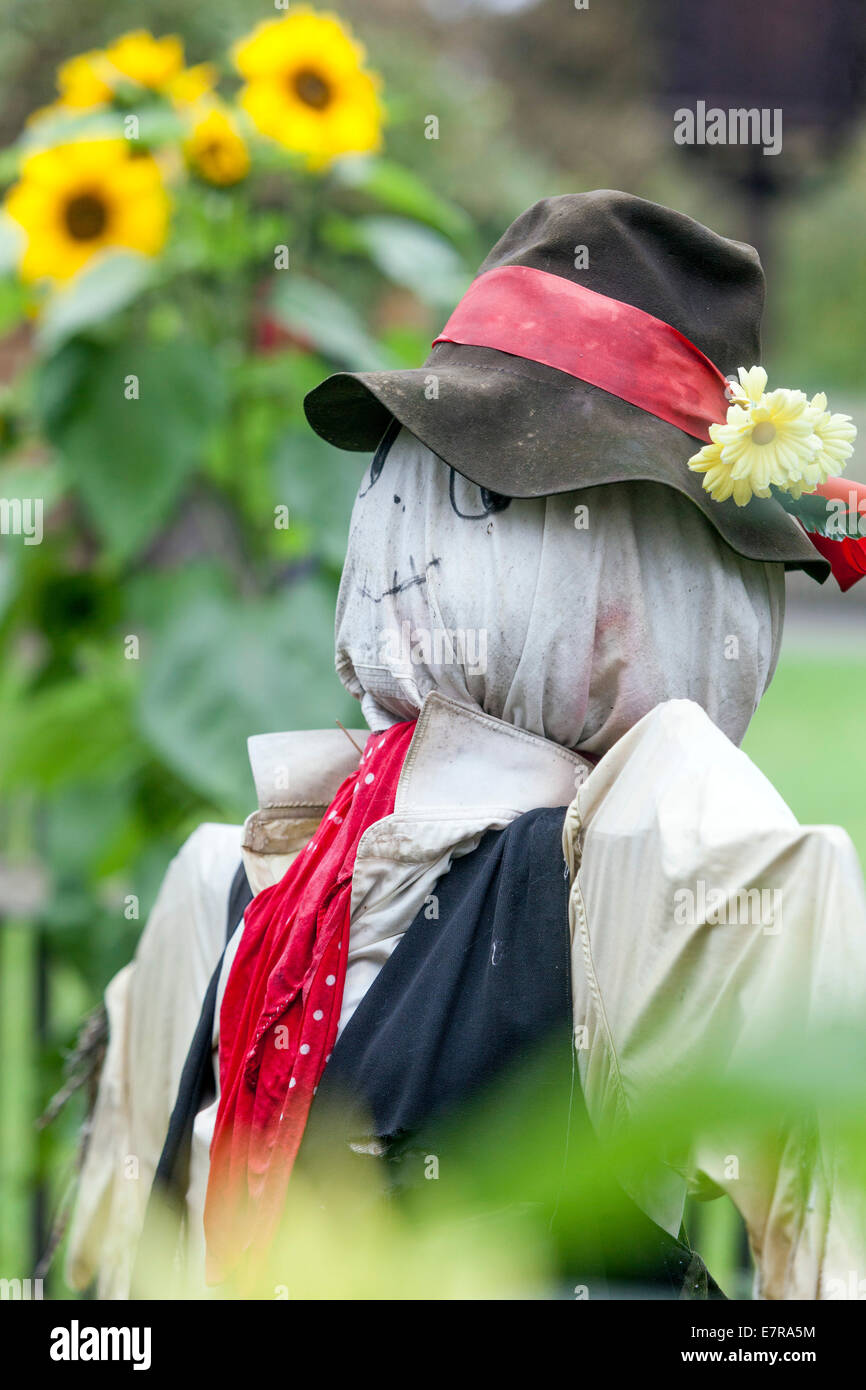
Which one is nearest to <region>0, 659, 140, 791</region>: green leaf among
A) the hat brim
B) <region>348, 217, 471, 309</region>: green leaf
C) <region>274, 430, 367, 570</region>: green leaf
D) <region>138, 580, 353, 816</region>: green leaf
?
<region>138, 580, 353, 816</region>: green leaf

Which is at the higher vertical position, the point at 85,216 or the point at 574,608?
the point at 85,216

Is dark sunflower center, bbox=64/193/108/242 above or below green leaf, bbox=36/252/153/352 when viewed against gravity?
above

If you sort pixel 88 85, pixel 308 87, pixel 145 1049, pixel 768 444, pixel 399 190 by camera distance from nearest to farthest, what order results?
1. pixel 768 444
2. pixel 145 1049
3. pixel 308 87
4. pixel 88 85
5. pixel 399 190

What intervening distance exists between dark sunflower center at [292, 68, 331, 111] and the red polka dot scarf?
118cm

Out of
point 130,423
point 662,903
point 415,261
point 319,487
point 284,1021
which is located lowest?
point 284,1021

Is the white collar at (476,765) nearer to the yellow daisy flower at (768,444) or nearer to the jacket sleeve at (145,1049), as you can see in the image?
the yellow daisy flower at (768,444)

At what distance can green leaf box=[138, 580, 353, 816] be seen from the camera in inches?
75.7

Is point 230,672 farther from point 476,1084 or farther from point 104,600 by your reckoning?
point 476,1084

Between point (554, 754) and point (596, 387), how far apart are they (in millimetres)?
271

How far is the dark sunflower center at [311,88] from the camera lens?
6.36 feet

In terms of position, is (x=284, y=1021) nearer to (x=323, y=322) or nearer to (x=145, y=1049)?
(x=145, y=1049)

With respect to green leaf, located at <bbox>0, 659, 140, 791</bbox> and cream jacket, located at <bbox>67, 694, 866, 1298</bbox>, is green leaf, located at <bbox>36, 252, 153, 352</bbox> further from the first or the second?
cream jacket, located at <bbox>67, 694, 866, 1298</bbox>

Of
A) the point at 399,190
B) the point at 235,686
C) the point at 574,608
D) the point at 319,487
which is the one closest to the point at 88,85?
the point at 399,190

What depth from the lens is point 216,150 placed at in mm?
1980
